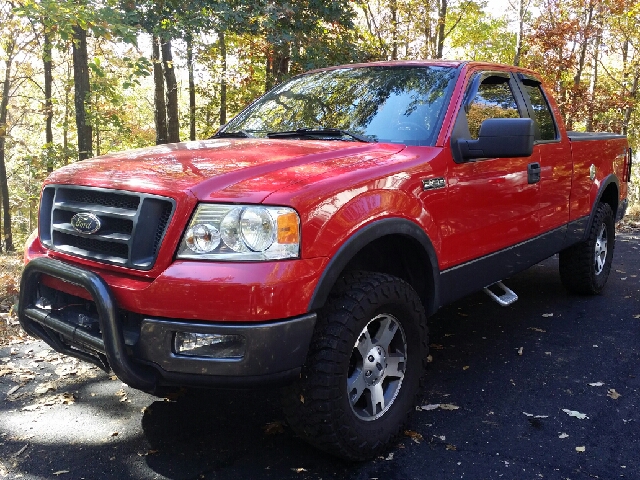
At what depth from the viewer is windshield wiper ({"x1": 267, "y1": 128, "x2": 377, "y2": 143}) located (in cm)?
334

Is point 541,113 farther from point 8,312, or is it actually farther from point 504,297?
point 8,312

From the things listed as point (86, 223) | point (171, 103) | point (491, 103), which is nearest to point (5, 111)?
point (171, 103)

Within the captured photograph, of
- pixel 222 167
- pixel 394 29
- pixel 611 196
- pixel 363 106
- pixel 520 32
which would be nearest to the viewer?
pixel 222 167

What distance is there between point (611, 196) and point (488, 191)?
9.62 feet

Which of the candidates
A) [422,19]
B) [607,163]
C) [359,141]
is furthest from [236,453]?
[422,19]

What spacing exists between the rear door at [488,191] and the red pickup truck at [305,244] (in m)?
0.02

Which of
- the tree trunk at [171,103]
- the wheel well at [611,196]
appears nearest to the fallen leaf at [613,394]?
the wheel well at [611,196]

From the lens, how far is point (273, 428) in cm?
309

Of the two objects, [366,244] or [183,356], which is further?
[366,244]

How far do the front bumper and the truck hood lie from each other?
1.57 ft

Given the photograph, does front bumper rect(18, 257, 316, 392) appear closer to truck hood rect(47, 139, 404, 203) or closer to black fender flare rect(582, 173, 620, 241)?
truck hood rect(47, 139, 404, 203)

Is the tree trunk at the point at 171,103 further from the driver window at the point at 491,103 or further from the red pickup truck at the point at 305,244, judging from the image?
the driver window at the point at 491,103

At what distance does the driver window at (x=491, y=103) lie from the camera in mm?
3616

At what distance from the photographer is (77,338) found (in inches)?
98.7
